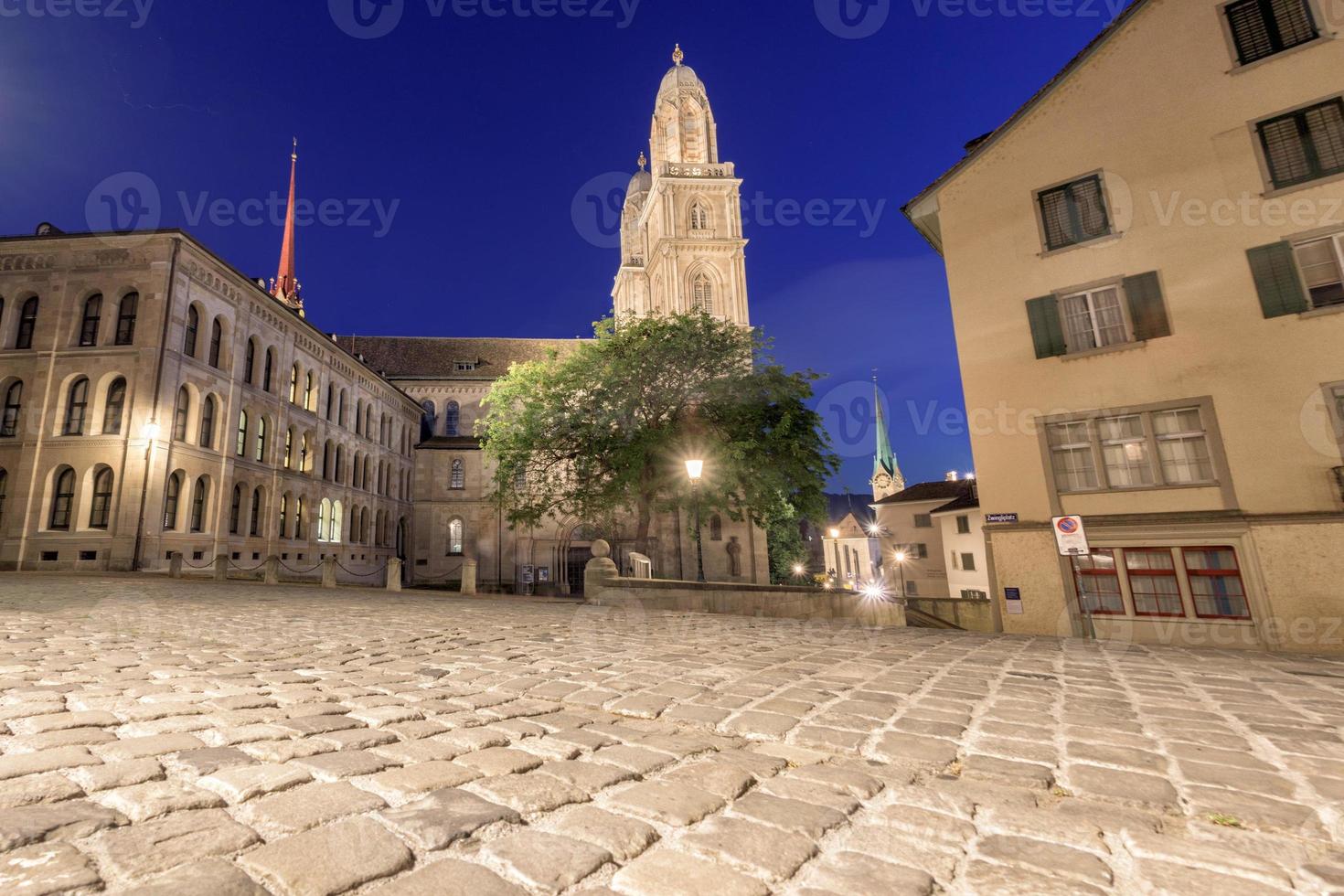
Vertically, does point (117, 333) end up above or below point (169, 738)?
above

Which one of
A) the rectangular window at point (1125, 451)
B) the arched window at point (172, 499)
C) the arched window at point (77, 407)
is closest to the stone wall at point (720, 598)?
the rectangular window at point (1125, 451)

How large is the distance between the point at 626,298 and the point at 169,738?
5968cm

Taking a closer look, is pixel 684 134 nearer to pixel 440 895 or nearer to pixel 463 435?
pixel 463 435

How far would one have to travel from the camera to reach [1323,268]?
11.3m

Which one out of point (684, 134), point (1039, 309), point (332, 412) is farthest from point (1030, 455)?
point (684, 134)

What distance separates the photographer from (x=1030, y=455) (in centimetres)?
1340

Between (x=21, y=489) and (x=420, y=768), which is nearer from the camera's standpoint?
(x=420, y=768)

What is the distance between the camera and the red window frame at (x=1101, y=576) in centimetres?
1243

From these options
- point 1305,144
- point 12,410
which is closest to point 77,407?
point 12,410

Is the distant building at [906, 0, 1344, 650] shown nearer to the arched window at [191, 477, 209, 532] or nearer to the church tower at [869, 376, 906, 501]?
the arched window at [191, 477, 209, 532]

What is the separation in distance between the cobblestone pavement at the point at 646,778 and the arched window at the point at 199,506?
74.9ft

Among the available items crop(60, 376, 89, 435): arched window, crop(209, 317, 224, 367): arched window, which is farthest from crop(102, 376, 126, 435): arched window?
crop(209, 317, 224, 367): arched window

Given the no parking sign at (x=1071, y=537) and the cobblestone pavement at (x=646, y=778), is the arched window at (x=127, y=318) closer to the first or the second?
the cobblestone pavement at (x=646, y=778)

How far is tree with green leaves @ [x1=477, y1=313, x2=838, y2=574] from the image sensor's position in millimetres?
22234
